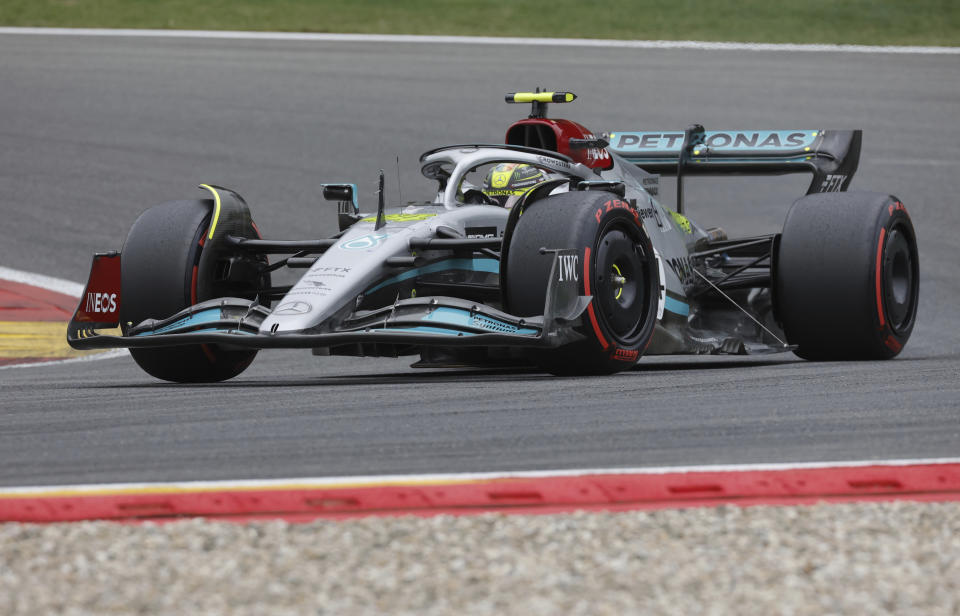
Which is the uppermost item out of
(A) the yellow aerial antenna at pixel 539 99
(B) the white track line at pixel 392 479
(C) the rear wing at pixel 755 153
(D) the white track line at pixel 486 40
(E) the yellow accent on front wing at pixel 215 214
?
(D) the white track line at pixel 486 40

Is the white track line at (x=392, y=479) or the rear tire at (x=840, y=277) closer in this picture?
the white track line at (x=392, y=479)

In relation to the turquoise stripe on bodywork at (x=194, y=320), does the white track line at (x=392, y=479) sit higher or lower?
lower

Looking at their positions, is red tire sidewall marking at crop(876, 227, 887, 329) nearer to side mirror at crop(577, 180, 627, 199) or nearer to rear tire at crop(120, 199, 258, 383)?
side mirror at crop(577, 180, 627, 199)

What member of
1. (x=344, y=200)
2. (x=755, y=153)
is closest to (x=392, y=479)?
(x=344, y=200)

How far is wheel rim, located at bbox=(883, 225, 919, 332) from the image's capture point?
846 centimetres

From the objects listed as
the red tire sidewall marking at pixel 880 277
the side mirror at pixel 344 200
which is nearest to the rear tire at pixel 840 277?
the red tire sidewall marking at pixel 880 277

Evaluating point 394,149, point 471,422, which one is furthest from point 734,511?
point 394,149

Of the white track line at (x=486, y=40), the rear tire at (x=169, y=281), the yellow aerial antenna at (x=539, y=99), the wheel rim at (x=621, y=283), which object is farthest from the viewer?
the white track line at (x=486, y=40)

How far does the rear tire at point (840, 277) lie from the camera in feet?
27.0

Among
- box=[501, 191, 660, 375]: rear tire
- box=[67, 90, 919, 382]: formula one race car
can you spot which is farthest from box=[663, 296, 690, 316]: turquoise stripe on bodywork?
box=[501, 191, 660, 375]: rear tire

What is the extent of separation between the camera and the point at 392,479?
4211 mm

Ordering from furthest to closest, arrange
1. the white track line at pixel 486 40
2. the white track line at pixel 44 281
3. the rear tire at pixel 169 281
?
the white track line at pixel 486 40, the white track line at pixel 44 281, the rear tire at pixel 169 281

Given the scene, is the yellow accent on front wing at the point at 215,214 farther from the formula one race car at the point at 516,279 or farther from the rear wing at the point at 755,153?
the rear wing at the point at 755,153

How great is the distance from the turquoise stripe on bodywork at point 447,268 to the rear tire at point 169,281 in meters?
1.19
